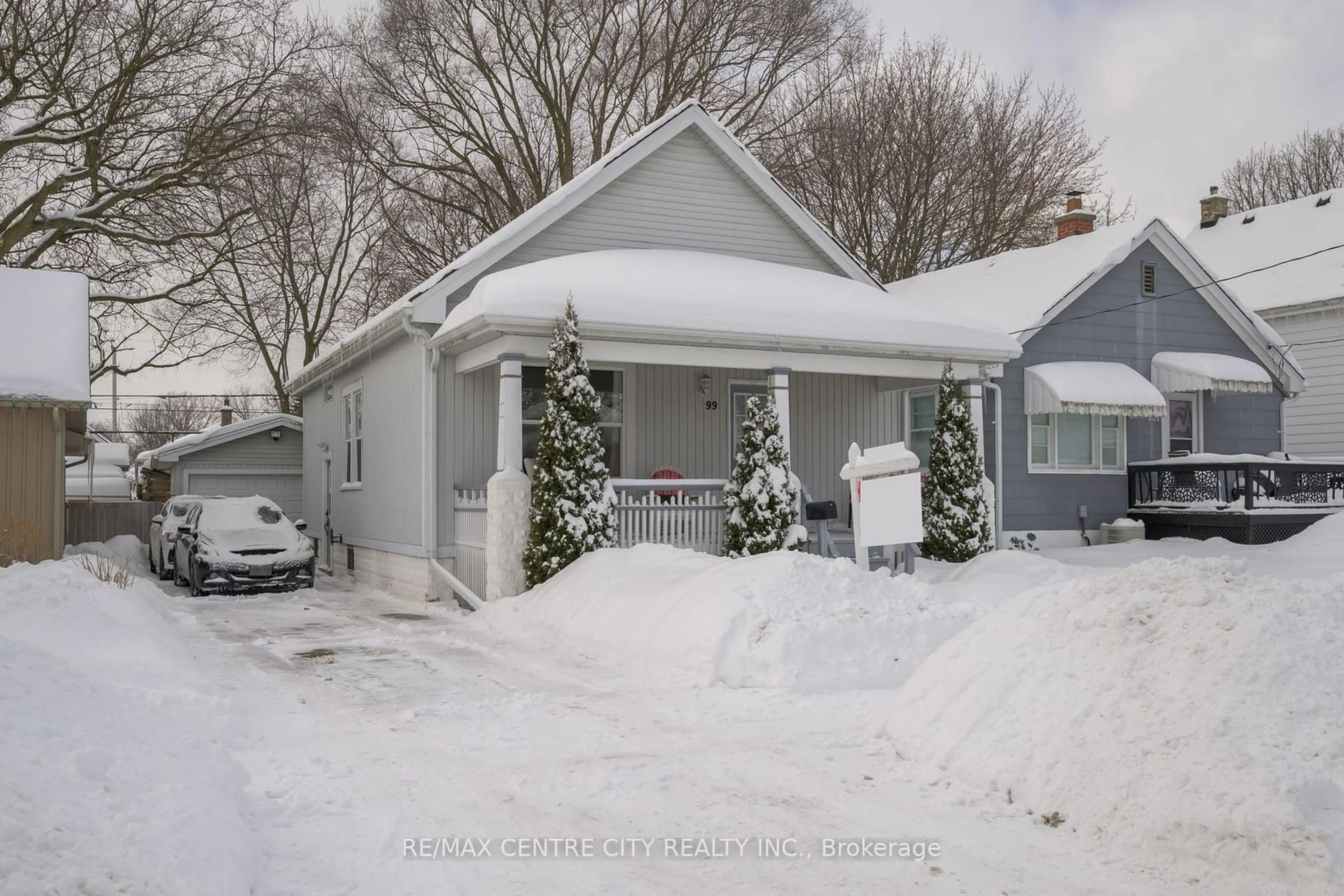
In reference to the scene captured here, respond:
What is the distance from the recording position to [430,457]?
14836 millimetres

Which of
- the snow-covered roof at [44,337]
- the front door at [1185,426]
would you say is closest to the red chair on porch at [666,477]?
the snow-covered roof at [44,337]

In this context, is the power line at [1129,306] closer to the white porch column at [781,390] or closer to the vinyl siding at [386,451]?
the white porch column at [781,390]

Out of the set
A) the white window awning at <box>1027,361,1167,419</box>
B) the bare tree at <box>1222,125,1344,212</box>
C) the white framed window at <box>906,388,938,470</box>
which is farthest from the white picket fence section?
the bare tree at <box>1222,125,1344,212</box>

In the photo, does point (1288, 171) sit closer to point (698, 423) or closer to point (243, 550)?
point (698, 423)

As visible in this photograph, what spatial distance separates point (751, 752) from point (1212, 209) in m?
26.8

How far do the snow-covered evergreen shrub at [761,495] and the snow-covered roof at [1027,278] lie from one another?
5.78 metres

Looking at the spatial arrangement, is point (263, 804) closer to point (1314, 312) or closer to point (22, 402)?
point (22, 402)

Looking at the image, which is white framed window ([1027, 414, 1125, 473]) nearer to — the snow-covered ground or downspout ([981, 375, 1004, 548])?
downspout ([981, 375, 1004, 548])

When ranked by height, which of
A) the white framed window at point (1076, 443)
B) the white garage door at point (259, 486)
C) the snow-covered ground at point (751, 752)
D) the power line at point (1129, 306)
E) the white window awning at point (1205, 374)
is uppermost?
the power line at point (1129, 306)

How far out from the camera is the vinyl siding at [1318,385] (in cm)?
2262

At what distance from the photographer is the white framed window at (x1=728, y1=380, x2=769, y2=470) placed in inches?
672

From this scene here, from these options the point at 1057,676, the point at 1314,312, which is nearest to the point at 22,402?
the point at 1057,676

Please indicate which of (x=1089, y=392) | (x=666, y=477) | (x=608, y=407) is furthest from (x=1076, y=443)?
(x=608, y=407)

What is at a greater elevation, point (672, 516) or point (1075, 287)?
point (1075, 287)
